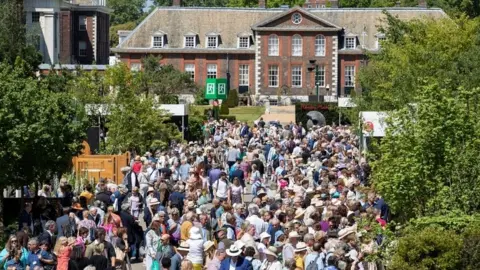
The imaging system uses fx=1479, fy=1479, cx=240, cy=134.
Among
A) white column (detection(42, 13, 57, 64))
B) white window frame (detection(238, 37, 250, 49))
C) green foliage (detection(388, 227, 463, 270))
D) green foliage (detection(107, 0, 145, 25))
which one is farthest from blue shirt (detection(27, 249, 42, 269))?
green foliage (detection(107, 0, 145, 25))

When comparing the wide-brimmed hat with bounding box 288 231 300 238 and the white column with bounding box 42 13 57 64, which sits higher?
the white column with bounding box 42 13 57 64

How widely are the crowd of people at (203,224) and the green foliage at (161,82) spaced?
987 inches

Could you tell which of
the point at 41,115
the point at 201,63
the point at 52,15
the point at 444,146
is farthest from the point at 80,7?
the point at 444,146

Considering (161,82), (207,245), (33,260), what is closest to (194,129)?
(161,82)

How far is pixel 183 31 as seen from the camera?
107 m

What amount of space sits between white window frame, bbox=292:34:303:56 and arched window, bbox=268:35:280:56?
1237 millimetres

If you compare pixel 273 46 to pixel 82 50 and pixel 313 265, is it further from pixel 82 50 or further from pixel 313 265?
pixel 313 265

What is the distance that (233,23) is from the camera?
108375 mm

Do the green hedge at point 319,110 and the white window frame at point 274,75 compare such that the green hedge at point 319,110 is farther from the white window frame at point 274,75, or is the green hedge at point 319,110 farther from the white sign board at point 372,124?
the white sign board at point 372,124

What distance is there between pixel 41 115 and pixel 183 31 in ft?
Answer: 240

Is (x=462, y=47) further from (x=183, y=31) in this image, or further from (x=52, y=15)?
(x=52, y=15)

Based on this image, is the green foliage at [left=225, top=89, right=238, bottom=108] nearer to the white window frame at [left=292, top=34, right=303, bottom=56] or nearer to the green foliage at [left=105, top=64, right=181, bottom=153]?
the white window frame at [left=292, top=34, right=303, bottom=56]

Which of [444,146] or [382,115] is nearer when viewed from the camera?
[444,146]

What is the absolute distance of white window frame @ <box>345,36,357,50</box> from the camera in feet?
350
